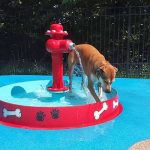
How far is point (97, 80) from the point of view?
24.5ft

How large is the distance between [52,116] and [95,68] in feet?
4.63

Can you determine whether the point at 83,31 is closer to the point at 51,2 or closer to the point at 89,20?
the point at 89,20

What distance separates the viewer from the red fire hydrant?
8.06m

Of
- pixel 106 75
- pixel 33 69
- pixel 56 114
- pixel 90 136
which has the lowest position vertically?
pixel 33 69

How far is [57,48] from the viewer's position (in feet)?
26.7

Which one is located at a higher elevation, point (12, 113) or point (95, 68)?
point (95, 68)

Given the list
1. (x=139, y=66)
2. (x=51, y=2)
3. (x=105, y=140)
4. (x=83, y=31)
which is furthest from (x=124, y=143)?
(x=51, y=2)

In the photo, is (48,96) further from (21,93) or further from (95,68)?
(95,68)

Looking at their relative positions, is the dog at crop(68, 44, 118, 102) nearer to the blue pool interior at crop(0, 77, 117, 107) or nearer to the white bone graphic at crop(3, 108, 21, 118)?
the blue pool interior at crop(0, 77, 117, 107)

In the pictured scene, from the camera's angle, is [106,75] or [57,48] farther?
[57,48]

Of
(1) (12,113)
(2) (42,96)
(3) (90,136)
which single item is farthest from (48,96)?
(3) (90,136)

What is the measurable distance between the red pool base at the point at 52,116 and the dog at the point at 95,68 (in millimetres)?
479

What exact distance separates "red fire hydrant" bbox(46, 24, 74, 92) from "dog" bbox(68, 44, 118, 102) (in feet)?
1.02

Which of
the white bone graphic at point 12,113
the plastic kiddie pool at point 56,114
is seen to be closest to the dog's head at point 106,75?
the plastic kiddie pool at point 56,114
